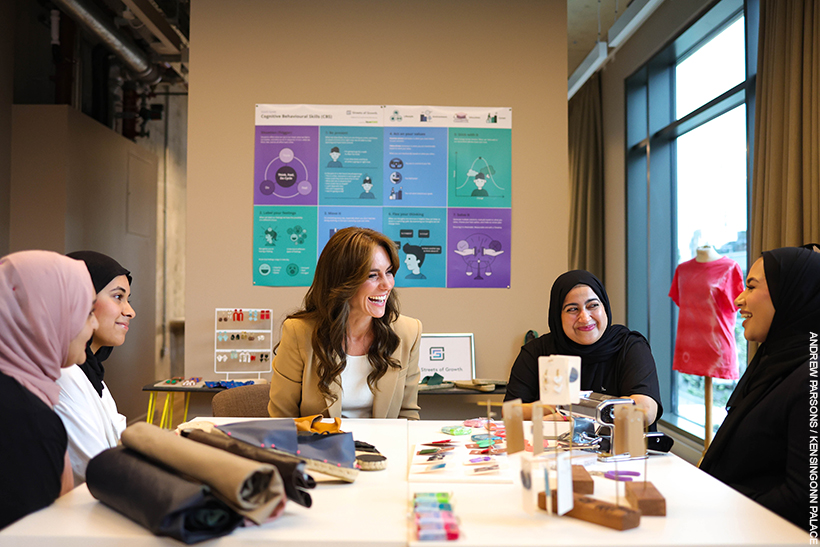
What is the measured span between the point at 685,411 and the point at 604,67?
11.5ft

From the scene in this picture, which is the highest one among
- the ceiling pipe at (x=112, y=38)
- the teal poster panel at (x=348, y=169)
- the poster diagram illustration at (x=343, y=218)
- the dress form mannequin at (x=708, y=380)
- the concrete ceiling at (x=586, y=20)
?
the concrete ceiling at (x=586, y=20)

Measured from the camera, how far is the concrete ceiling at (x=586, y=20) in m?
4.88

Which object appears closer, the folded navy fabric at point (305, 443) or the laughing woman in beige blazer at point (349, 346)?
the folded navy fabric at point (305, 443)

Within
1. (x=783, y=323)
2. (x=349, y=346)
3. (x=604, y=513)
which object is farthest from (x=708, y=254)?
(x=604, y=513)

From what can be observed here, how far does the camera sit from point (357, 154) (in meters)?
3.79

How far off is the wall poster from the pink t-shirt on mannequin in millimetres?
1151

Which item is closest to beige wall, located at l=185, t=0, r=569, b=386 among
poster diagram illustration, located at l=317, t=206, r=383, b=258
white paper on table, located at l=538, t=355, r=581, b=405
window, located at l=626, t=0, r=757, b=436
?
poster diagram illustration, located at l=317, t=206, r=383, b=258

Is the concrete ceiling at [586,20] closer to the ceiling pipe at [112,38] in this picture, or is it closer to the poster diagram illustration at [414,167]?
the poster diagram illustration at [414,167]

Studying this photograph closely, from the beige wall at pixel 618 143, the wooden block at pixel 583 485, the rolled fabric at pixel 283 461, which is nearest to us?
the rolled fabric at pixel 283 461

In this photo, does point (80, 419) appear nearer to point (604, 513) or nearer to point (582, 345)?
point (604, 513)

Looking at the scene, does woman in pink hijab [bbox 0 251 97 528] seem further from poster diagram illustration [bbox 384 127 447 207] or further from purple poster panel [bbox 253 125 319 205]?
poster diagram illustration [bbox 384 127 447 207]

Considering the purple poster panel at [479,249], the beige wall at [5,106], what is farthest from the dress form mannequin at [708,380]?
the beige wall at [5,106]

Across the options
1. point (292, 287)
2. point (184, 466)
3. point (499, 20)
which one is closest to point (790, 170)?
point (499, 20)

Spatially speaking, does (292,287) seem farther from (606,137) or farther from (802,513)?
(606,137)
